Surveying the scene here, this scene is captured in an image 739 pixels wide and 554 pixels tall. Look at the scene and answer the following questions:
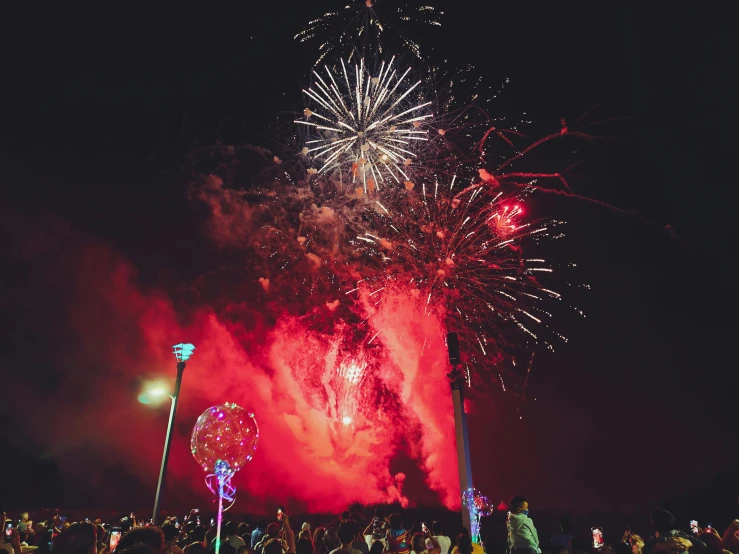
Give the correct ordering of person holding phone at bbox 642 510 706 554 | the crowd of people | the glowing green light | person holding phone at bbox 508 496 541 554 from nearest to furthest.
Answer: the crowd of people < person holding phone at bbox 642 510 706 554 < person holding phone at bbox 508 496 541 554 < the glowing green light

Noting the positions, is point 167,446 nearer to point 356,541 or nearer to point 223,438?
point 223,438

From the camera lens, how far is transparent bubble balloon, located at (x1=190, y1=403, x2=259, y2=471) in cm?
885

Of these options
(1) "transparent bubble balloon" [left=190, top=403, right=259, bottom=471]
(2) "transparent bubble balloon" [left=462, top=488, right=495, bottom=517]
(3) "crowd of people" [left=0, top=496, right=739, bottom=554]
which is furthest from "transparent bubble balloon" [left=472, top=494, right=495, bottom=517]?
(1) "transparent bubble balloon" [left=190, top=403, right=259, bottom=471]

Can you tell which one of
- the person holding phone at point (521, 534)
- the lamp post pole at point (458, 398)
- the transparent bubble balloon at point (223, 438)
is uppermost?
the lamp post pole at point (458, 398)

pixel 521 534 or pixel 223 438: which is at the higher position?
pixel 223 438

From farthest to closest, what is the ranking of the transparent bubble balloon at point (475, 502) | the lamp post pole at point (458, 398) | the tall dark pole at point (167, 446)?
the lamp post pole at point (458, 398) < the transparent bubble balloon at point (475, 502) < the tall dark pole at point (167, 446)

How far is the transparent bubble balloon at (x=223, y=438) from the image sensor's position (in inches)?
348

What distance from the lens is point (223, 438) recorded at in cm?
902

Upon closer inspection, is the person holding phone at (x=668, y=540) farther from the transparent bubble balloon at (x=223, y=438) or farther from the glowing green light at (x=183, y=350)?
the glowing green light at (x=183, y=350)

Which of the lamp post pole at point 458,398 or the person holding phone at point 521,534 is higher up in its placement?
the lamp post pole at point 458,398

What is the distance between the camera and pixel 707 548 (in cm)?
507

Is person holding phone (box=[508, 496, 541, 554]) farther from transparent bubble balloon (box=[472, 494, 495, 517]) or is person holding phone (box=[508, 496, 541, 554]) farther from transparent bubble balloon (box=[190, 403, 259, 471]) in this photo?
transparent bubble balloon (box=[472, 494, 495, 517])

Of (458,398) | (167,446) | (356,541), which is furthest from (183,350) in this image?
(458,398)

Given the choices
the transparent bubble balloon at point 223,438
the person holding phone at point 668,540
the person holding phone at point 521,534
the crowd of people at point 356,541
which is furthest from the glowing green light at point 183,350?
the person holding phone at point 668,540
